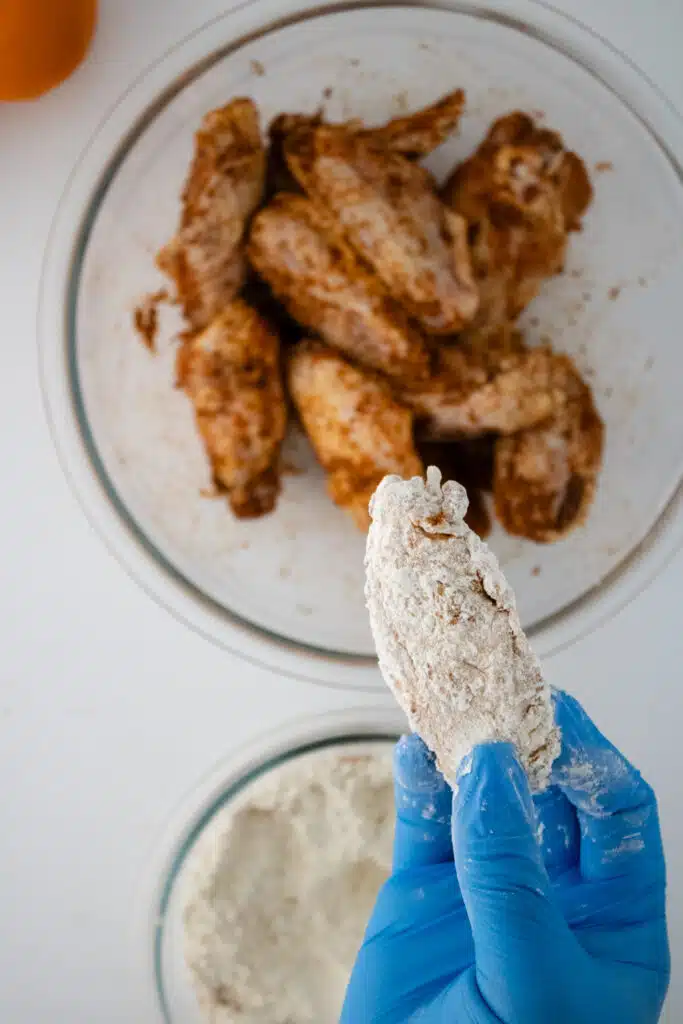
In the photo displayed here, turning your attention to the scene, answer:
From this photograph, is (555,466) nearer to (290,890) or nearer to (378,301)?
(378,301)

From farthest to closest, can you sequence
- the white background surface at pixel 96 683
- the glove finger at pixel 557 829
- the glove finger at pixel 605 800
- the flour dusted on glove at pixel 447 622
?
1. the white background surface at pixel 96 683
2. the glove finger at pixel 557 829
3. the glove finger at pixel 605 800
4. the flour dusted on glove at pixel 447 622

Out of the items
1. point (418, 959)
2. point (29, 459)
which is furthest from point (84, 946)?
point (29, 459)

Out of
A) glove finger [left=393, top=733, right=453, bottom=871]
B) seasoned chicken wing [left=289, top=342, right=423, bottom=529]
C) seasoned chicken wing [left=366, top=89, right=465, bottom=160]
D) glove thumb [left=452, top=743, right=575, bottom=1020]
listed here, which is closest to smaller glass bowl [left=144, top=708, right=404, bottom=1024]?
glove finger [left=393, top=733, right=453, bottom=871]

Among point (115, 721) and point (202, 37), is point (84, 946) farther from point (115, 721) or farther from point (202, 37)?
point (202, 37)

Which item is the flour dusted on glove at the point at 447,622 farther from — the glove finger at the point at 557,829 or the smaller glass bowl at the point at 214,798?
the smaller glass bowl at the point at 214,798

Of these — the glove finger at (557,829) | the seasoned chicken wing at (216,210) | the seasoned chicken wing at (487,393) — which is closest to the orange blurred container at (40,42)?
the seasoned chicken wing at (216,210)
